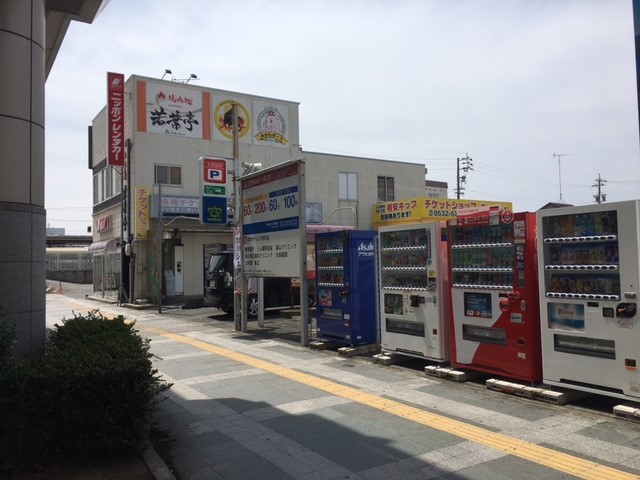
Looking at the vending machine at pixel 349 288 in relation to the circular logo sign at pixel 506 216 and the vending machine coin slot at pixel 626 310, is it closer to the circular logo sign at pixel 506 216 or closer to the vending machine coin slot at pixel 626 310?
the circular logo sign at pixel 506 216

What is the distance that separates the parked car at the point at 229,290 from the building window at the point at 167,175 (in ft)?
30.4

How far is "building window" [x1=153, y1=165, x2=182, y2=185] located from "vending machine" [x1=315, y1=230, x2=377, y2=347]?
16353 mm

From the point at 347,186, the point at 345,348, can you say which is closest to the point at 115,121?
the point at 347,186

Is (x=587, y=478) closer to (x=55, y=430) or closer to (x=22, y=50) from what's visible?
(x=55, y=430)

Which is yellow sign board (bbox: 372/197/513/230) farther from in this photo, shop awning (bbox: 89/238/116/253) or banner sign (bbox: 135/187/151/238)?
shop awning (bbox: 89/238/116/253)

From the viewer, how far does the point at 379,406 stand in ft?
22.0

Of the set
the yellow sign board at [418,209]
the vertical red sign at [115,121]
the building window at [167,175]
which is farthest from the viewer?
the yellow sign board at [418,209]

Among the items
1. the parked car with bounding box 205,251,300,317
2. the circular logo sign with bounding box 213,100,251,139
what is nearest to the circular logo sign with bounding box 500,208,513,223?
the parked car with bounding box 205,251,300,317

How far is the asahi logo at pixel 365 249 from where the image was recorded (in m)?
10.5

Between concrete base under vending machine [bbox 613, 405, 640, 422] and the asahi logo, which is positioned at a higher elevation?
the asahi logo

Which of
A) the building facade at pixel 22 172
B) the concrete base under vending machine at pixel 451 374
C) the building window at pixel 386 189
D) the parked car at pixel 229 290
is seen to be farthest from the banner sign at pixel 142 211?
Result: the concrete base under vending machine at pixel 451 374

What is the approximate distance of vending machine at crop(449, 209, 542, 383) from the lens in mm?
7121

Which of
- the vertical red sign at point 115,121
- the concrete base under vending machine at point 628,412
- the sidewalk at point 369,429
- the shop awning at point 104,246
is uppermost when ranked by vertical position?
the vertical red sign at point 115,121

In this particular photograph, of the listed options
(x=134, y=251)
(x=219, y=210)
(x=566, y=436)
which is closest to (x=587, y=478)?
(x=566, y=436)
